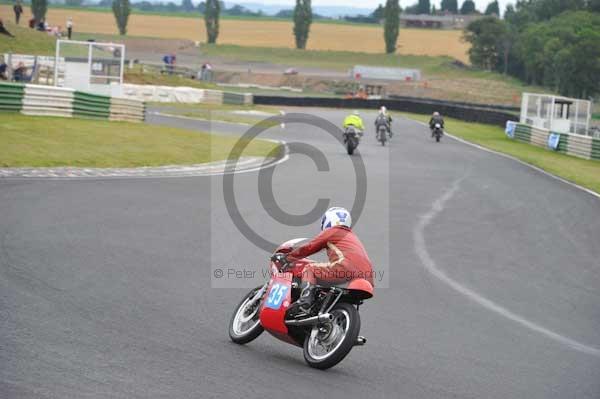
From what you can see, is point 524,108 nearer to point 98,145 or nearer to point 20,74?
point 20,74

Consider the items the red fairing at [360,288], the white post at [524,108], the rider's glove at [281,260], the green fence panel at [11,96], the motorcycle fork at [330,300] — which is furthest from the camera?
the white post at [524,108]

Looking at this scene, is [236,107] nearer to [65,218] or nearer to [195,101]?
[195,101]

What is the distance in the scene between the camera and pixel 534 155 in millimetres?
36094

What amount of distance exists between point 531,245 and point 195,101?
38050mm

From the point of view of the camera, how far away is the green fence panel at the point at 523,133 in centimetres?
4368

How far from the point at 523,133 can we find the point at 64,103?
2329 cm

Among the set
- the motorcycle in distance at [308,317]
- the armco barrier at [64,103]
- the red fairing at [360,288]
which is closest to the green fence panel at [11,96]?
the armco barrier at [64,103]

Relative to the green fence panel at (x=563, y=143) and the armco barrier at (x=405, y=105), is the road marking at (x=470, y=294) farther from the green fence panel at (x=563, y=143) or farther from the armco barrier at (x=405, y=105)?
the armco barrier at (x=405, y=105)

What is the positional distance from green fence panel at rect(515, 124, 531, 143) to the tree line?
85.3 feet

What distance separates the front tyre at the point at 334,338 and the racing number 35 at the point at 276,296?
0.37m

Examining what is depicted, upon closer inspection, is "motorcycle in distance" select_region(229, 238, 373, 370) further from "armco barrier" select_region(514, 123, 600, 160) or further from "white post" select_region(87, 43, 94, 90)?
"white post" select_region(87, 43, 94, 90)

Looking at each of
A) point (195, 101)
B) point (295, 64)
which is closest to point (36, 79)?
point (195, 101)

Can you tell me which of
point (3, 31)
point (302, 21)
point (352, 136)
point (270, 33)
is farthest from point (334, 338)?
point (270, 33)

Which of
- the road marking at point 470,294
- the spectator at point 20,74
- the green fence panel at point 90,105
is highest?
the spectator at point 20,74
